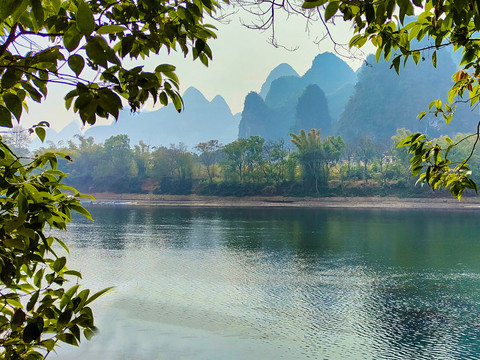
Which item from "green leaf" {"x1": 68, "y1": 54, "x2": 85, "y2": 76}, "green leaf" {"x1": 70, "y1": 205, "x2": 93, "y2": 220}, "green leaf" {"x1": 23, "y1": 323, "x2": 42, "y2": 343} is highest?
"green leaf" {"x1": 68, "y1": 54, "x2": 85, "y2": 76}

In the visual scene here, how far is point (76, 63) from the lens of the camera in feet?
2.20

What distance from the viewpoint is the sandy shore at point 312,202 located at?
32.5 meters

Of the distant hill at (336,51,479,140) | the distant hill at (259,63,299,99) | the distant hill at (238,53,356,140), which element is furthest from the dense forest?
the distant hill at (259,63,299,99)

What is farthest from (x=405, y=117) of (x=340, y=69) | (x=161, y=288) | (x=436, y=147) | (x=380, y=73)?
(x=436, y=147)

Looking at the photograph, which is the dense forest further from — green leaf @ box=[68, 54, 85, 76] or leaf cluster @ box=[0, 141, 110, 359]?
green leaf @ box=[68, 54, 85, 76]

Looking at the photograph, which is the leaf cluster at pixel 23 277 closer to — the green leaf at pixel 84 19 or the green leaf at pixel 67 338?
the green leaf at pixel 67 338

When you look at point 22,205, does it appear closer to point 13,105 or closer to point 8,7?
point 13,105

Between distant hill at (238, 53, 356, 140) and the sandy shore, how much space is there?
45.7m

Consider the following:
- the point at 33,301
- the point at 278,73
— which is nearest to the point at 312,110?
the point at 278,73

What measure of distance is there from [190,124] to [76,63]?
16647 cm

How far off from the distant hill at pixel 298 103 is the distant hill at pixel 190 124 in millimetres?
26066

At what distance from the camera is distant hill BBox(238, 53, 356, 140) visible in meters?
80.9

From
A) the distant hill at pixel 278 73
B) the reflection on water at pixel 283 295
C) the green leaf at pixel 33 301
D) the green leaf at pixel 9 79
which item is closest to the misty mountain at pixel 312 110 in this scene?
the distant hill at pixel 278 73

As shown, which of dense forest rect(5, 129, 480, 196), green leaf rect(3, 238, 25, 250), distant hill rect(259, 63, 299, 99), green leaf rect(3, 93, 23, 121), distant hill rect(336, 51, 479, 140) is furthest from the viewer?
distant hill rect(259, 63, 299, 99)
